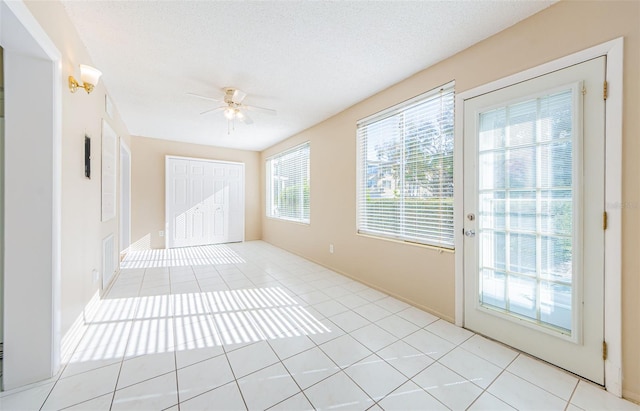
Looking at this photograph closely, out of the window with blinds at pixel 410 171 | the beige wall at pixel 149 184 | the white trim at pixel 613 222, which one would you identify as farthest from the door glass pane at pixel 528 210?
the beige wall at pixel 149 184

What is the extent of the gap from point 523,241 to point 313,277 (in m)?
2.58

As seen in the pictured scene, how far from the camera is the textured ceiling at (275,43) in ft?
5.76

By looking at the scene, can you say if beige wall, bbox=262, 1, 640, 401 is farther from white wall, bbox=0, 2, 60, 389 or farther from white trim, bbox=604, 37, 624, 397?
white wall, bbox=0, 2, 60, 389

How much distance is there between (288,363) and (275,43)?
8.48 ft

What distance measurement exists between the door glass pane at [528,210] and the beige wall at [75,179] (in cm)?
325

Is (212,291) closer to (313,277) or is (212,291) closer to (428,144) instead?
(313,277)

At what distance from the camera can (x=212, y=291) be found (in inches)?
122

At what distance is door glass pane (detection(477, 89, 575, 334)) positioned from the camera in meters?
1.68

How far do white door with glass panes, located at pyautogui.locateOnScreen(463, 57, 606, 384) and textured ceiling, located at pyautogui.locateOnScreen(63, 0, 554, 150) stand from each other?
67 cm

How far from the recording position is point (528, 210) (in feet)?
6.05

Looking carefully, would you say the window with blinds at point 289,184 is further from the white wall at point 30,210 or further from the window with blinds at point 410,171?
the white wall at point 30,210

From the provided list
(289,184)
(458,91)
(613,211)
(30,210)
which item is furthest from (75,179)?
(613,211)

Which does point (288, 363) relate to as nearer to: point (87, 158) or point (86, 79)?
point (87, 158)

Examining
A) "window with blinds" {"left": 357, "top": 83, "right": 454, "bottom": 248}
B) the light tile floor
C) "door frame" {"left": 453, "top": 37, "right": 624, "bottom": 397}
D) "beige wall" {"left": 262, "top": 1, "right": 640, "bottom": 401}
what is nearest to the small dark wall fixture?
the light tile floor
